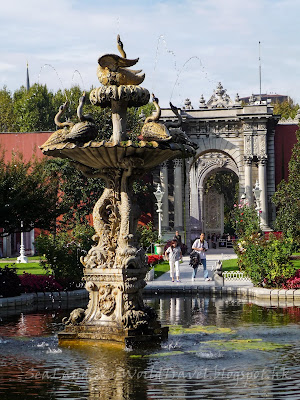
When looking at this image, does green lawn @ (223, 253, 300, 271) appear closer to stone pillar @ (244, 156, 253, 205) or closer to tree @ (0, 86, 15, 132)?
stone pillar @ (244, 156, 253, 205)

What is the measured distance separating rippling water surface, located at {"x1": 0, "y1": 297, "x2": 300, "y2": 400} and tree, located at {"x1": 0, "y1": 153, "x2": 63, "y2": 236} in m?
4.38

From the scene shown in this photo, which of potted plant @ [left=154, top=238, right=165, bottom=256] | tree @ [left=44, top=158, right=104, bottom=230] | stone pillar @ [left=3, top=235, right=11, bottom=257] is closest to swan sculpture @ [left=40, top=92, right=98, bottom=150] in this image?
potted plant @ [left=154, top=238, right=165, bottom=256]

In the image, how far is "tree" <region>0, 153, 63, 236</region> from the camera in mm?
16417

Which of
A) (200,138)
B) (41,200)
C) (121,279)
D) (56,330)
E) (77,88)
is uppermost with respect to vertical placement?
(77,88)

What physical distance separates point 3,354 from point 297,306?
661cm

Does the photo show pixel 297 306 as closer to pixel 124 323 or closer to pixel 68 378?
pixel 124 323

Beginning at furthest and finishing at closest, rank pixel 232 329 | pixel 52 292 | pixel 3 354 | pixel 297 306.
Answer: pixel 52 292
pixel 297 306
pixel 232 329
pixel 3 354

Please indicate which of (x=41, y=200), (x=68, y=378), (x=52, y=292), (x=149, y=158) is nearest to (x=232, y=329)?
(x=149, y=158)

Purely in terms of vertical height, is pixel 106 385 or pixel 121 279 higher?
pixel 121 279

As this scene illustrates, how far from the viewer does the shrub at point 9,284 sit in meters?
15.2

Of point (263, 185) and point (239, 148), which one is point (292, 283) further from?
point (239, 148)

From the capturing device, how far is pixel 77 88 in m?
55.2

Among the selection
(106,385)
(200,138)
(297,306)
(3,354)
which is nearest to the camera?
(106,385)

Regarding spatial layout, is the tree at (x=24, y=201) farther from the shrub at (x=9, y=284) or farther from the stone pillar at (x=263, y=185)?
the stone pillar at (x=263, y=185)
